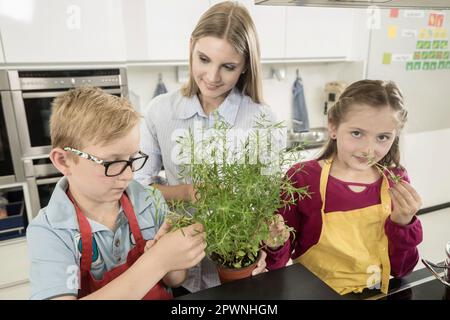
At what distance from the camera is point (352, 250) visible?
3.22 feet

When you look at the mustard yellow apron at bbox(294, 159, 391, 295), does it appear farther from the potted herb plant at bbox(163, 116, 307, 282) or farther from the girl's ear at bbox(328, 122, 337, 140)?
the potted herb plant at bbox(163, 116, 307, 282)

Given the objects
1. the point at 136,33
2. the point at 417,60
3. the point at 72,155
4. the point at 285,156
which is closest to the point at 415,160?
the point at 417,60

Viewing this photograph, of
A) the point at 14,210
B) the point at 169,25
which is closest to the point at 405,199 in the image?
the point at 169,25

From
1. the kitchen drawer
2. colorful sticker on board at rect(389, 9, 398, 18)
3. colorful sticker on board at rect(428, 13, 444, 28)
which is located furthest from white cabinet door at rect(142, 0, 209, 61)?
colorful sticker on board at rect(428, 13, 444, 28)

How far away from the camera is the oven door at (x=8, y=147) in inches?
73.9

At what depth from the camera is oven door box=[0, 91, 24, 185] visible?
1.88m

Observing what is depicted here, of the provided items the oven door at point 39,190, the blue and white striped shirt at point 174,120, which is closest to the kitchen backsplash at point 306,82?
the oven door at point 39,190

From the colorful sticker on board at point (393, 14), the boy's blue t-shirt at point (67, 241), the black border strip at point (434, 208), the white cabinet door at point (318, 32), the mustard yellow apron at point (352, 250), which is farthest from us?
the black border strip at point (434, 208)

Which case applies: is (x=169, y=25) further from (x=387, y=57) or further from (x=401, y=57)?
(x=401, y=57)

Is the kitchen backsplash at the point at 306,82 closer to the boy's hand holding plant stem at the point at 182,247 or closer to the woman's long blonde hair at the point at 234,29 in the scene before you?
the woman's long blonde hair at the point at 234,29

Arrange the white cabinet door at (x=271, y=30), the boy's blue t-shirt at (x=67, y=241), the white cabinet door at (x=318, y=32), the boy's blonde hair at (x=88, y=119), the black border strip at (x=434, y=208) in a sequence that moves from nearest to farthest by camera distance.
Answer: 1. the boy's blue t-shirt at (x=67, y=241)
2. the boy's blonde hair at (x=88, y=119)
3. the white cabinet door at (x=271, y=30)
4. the white cabinet door at (x=318, y=32)
5. the black border strip at (x=434, y=208)

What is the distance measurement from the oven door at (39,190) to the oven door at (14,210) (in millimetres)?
32

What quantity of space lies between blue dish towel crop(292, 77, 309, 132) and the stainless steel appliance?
147cm

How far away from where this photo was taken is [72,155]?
0.77m
